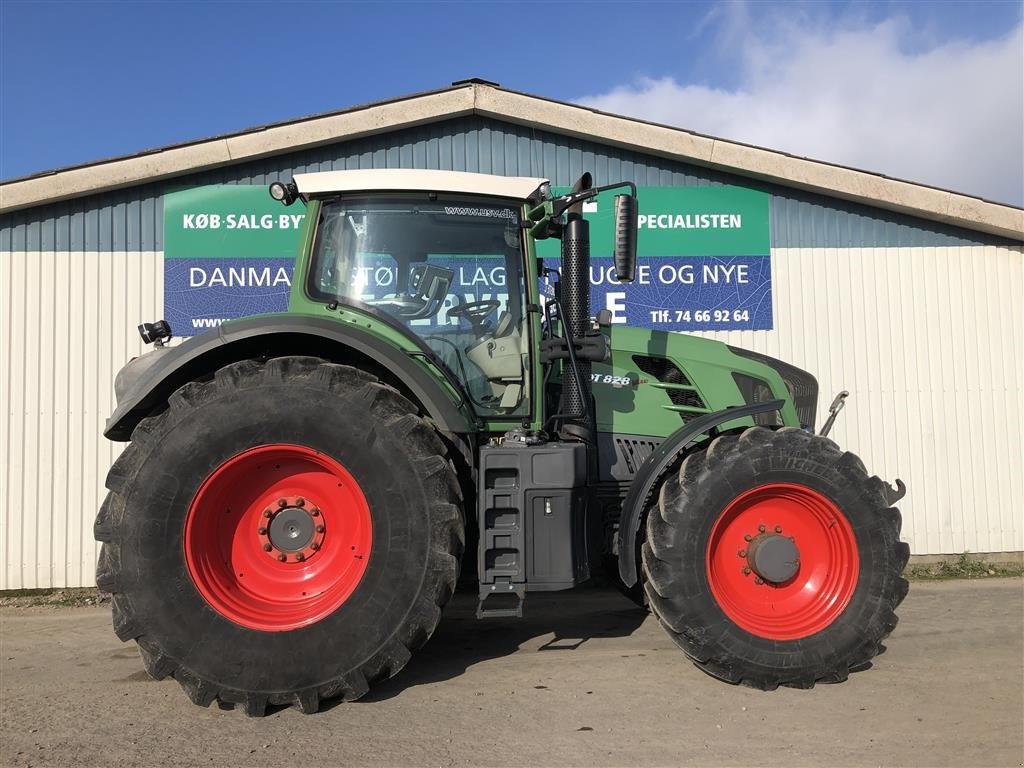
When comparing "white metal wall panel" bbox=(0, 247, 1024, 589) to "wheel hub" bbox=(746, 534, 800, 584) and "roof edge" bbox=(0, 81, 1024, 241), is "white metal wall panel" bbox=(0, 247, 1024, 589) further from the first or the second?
"wheel hub" bbox=(746, 534, 800, 584)

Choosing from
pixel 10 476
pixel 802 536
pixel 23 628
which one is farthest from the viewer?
pixel 10 476

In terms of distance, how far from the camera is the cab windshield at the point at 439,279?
12.2 ft

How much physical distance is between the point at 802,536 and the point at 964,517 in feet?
13.8

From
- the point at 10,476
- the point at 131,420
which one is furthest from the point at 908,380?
the point at 10,476

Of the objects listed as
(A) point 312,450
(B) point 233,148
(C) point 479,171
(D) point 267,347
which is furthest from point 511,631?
(B) point 233,148

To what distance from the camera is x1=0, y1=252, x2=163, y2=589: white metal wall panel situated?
6.14 m

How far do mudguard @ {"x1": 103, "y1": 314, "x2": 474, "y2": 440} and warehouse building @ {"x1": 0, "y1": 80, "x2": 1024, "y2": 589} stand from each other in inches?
128

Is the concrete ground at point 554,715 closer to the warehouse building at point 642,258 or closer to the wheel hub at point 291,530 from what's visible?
the wheel hub at point 291,530

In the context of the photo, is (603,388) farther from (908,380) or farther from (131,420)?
(908,380)

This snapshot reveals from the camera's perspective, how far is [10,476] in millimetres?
6125

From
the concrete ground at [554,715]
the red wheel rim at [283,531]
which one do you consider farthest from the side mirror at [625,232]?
the concrete ground at [554,715]

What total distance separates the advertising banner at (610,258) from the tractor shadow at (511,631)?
261cm

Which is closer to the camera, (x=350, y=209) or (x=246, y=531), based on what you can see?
(x=246, y=531)

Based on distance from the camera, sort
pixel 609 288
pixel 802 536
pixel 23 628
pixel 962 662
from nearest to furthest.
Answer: pixel 802 536, pixel 962 662, pixel 23 628, pixel 609 288
